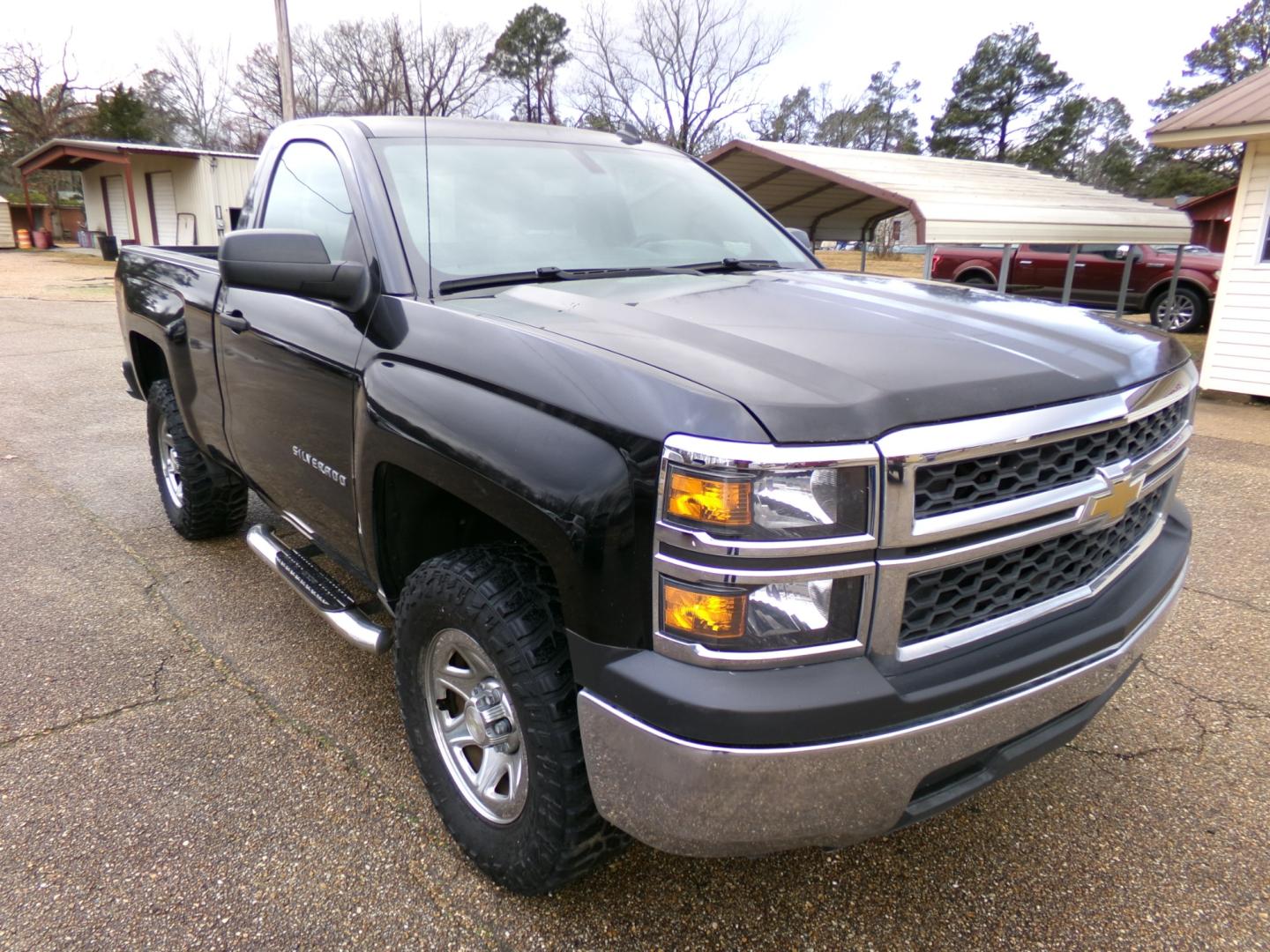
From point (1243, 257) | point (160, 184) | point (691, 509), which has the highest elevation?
point (160, 184)

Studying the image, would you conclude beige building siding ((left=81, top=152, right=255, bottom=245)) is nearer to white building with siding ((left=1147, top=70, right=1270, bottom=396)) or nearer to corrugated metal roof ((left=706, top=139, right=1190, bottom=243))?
corrugated metal roof ((left=706, top=139, right=1190, bottom=243))

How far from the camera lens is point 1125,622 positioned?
6.39 feet

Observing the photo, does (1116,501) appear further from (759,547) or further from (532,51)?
(532,51)

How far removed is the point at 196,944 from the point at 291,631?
1.63 metres

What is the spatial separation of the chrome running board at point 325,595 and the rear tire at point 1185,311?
15.5 metres

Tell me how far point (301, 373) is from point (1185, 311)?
643 inches

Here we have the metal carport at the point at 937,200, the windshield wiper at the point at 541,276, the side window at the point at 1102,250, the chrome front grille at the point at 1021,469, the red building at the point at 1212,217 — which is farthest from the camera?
the red building at the point at 1212,217

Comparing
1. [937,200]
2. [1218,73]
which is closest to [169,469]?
[937,200]

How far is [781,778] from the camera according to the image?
1.53 m


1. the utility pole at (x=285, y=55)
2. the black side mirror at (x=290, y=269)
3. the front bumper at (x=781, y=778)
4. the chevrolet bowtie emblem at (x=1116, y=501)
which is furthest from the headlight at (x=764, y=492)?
the utility pole at (x=285, y=55)

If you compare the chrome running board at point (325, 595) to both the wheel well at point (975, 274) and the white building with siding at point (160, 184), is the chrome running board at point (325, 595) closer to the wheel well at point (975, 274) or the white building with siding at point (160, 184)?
the wheel well at point (975, 274)

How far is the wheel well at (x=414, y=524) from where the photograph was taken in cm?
235

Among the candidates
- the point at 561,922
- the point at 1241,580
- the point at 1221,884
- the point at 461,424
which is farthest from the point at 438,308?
the point at 1241,580

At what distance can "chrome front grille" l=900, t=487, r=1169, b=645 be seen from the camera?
65.2 inches
